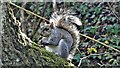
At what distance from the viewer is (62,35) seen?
241 cm

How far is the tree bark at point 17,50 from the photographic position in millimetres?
891

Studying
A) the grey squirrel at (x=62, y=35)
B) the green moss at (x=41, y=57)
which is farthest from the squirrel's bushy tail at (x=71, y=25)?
the green moss at (x=41, y=57)

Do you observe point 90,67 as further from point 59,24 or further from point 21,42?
point 21,42

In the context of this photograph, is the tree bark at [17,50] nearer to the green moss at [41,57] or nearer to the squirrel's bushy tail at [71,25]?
the green moss at [41,57]

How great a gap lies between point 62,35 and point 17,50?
151 cm

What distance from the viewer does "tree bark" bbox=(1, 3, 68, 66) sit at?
35.1 inches

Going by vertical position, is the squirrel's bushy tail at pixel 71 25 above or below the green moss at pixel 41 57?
below

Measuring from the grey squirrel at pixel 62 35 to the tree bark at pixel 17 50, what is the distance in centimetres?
123

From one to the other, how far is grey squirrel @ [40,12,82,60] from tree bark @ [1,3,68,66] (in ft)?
4.04

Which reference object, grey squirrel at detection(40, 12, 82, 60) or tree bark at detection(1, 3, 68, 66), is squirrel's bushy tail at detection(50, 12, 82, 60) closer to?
grey squirrel at detection(40, 12, 82, 60)

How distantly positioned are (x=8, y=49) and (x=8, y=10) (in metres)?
0.16

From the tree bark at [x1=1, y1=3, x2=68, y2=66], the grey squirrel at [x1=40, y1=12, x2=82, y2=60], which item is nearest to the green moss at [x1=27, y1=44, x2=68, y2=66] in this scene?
the tree bark at [x1=1, y1=3, x2=68, y2=66]

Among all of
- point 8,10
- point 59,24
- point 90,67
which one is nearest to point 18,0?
point 90,67

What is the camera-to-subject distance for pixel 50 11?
462 centimetres
